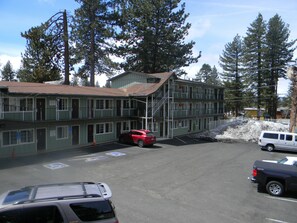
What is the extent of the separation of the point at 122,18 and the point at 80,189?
127ft

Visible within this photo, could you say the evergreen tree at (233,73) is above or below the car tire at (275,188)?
above

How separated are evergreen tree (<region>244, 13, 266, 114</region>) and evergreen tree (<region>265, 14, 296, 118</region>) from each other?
4.09ft

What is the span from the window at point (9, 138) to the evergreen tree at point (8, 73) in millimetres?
71344

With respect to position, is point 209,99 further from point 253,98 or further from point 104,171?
point 104,171

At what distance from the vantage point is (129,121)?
32.3 metres

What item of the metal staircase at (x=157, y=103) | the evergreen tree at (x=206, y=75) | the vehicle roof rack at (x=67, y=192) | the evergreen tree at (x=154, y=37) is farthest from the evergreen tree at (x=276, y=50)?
the evergreen tree at (x=206, y=75)

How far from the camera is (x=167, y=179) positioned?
50.6 feet

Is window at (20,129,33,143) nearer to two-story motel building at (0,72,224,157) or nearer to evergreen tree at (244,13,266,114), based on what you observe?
two-story motel building at (0,72,224,157)

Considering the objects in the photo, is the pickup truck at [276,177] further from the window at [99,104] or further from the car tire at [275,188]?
the window at [99,104]

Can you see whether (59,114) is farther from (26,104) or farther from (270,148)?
(270,148)

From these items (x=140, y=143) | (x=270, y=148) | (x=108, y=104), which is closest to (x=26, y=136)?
(x=108, y=104)

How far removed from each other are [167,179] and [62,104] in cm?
1370

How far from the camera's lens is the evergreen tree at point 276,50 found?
190 ft

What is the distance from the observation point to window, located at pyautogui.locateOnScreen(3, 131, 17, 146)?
20750 mm
